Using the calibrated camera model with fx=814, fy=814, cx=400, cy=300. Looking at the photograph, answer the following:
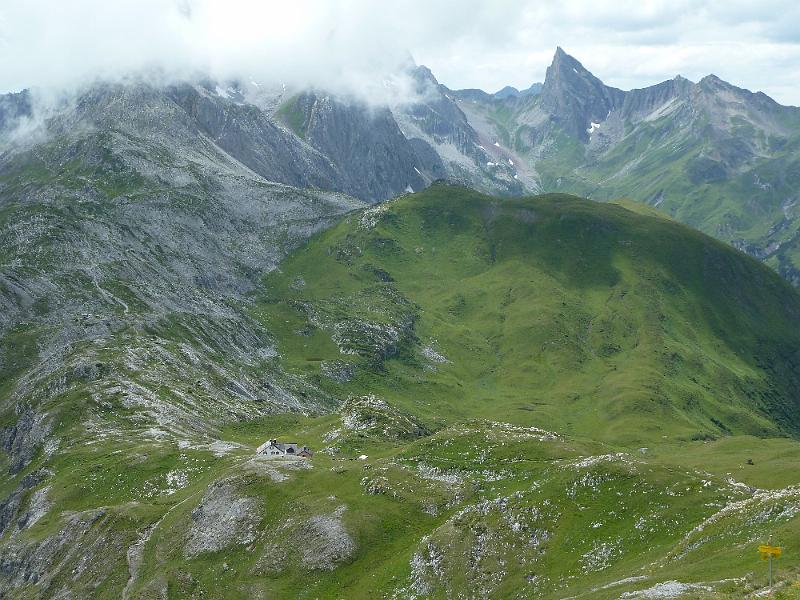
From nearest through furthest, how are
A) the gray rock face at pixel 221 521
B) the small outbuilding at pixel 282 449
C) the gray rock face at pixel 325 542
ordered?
the gray rock face at pixel 325 542
the gray rock face at pixel 221 521
the small outbuilding at pixel 282 449

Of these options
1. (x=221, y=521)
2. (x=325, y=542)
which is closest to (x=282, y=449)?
(x=221, y=521)

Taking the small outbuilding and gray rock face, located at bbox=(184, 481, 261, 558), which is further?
the small outbuilding

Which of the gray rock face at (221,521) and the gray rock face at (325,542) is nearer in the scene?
the gray rock face at (325,542)

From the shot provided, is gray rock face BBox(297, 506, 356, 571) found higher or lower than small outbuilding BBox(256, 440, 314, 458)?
lower

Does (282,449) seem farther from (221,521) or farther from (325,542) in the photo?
(325,542)

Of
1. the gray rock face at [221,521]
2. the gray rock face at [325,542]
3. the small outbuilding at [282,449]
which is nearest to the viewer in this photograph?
the gray rock face at [325,542]

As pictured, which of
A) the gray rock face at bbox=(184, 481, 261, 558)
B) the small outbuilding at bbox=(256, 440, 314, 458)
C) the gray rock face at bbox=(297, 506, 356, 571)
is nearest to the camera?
the gray rock face at bbox=(297, 506, 356, 571)

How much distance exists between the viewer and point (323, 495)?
10425 cm

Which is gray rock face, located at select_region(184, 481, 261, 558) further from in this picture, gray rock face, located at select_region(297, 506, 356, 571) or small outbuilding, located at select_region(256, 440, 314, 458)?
small outbuilding, located at select_region(256, 440, 314, 458)

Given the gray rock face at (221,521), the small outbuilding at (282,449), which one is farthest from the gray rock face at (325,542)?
the small outbuilding at (282,449)

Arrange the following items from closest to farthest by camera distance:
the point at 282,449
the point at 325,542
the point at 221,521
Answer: the point at 325,542
the point at 221,521
the point at 282,449

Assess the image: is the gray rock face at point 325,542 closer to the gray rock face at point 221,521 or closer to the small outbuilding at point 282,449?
the gray rock face at point 221,521

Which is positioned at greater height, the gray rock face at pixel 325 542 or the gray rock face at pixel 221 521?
the gray rock face at pixel 221 521

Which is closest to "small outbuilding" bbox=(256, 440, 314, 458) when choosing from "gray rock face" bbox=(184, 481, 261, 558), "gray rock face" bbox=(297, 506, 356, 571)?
"gray rock face" bbox=(184, 481, 261, 558)
